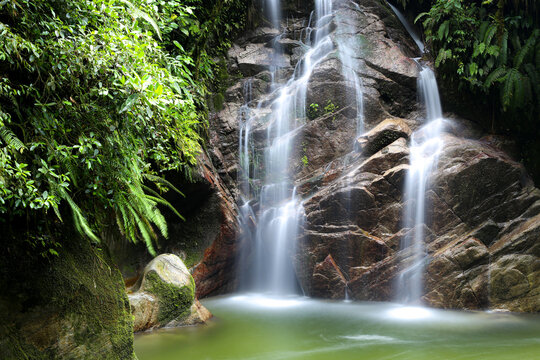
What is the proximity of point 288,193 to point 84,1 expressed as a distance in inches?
270

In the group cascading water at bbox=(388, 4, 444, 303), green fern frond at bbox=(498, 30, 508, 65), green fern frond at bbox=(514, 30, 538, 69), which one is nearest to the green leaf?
cascading water at bbox=(388, 4, 444, 303)

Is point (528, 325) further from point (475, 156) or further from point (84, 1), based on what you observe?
point (84, 1)

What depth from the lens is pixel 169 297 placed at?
619 centimetres


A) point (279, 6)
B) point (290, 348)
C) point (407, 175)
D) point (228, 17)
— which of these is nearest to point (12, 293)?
point (290, 348)

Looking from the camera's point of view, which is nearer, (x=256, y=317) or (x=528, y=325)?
(x=528, y=325)

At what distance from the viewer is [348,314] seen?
23.8 ft

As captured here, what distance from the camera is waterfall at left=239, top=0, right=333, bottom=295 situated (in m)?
9.35

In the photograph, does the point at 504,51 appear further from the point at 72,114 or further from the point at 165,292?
the point at 72,114

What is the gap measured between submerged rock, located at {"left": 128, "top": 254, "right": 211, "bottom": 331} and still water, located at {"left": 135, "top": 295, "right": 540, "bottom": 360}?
0.66 ft

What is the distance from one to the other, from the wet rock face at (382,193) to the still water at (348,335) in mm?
743

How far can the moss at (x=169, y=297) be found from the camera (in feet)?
20.0

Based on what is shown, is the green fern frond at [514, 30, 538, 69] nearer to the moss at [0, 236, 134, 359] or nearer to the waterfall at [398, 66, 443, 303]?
the waterfall at [398, 66, 443, 303]

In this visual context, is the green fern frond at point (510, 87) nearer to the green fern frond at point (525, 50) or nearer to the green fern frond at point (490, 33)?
the green fern frond at point (525, 50)

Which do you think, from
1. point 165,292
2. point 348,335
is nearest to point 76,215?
point 165,292
